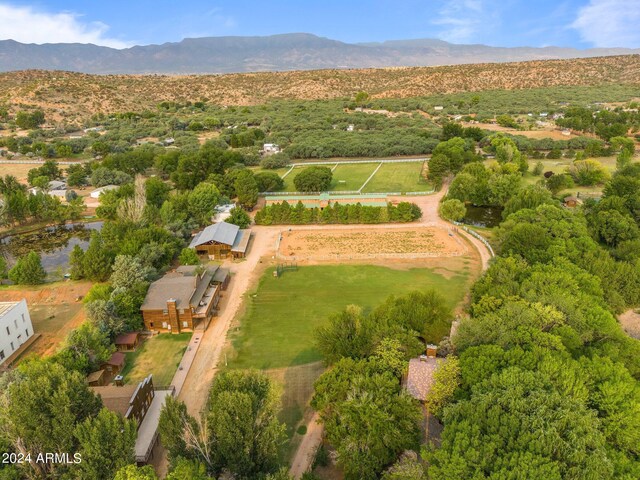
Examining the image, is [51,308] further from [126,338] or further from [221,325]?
[221,325]

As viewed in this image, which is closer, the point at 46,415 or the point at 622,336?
the point at 46,415

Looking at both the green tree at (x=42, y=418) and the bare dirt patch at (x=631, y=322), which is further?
the bare dirt patch at (x=631, y=322)

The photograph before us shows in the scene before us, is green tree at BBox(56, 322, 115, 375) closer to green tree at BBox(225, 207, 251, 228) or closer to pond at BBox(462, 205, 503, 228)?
green tree at BBox(225, 207, 251, 228)

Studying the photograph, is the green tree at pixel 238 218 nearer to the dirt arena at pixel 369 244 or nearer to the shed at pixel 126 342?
the dirt arena at pixel 369 244

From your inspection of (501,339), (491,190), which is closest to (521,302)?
(501,339)

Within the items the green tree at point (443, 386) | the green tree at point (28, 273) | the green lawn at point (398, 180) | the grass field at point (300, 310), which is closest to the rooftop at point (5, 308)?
the green tree at point (28, 273)

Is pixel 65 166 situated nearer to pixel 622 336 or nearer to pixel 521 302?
pixel 521 302

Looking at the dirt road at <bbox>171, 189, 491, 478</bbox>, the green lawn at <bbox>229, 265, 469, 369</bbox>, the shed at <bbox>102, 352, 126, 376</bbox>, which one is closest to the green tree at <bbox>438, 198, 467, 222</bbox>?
the dirt road at <bbox>171, 189, 491, 478</bbox>
